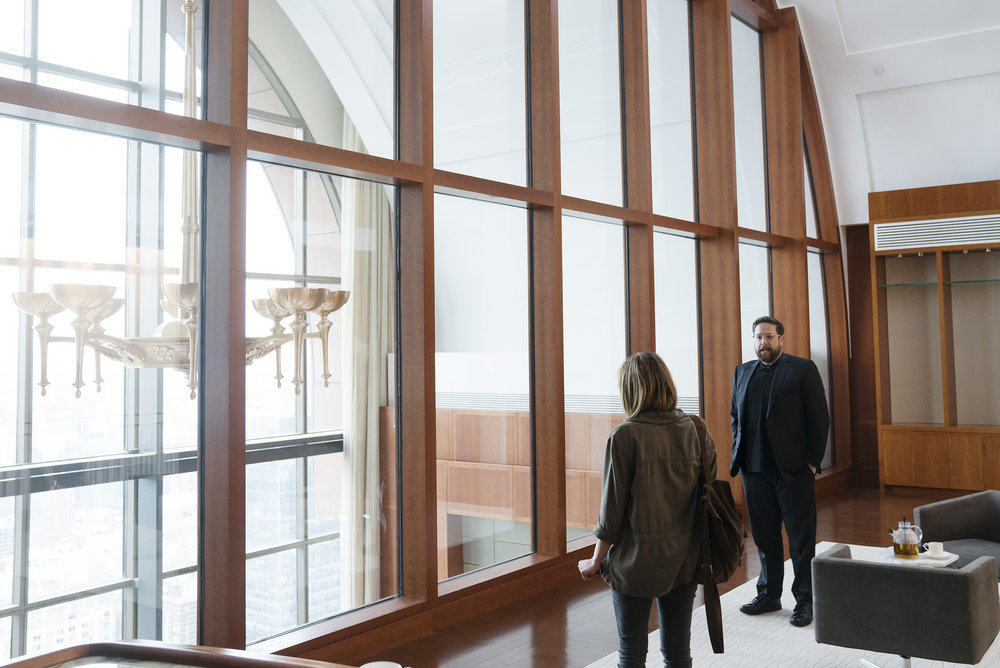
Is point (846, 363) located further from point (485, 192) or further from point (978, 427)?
point (485, 192)

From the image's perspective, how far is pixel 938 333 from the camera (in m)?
9.09

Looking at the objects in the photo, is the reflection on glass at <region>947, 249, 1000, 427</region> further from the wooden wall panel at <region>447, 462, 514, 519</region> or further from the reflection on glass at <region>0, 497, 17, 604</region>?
the reflection on glass at <region>0, 497, 17, 604</region>

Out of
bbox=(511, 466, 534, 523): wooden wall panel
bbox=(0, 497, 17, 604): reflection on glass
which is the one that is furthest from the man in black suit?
bbox=(0, 497, 17, 604): reflection on glass

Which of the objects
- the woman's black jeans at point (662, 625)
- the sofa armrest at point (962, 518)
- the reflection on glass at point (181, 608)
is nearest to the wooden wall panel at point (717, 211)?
the sofa armrest at point (962, 518)

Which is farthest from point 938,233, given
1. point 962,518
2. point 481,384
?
point 481,384

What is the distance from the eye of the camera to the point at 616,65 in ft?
21.1

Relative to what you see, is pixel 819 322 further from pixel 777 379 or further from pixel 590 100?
pixel 777 379

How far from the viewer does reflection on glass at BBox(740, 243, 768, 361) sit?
310 inches

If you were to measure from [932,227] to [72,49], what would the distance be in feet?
26.6

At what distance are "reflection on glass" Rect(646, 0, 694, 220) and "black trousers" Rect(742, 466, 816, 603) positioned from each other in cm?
291

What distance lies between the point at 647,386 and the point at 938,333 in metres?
7.38

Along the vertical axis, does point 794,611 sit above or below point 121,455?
below

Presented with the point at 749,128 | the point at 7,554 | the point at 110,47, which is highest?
the point at 749,128

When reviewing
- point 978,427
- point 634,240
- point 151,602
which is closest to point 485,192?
point 634,240
